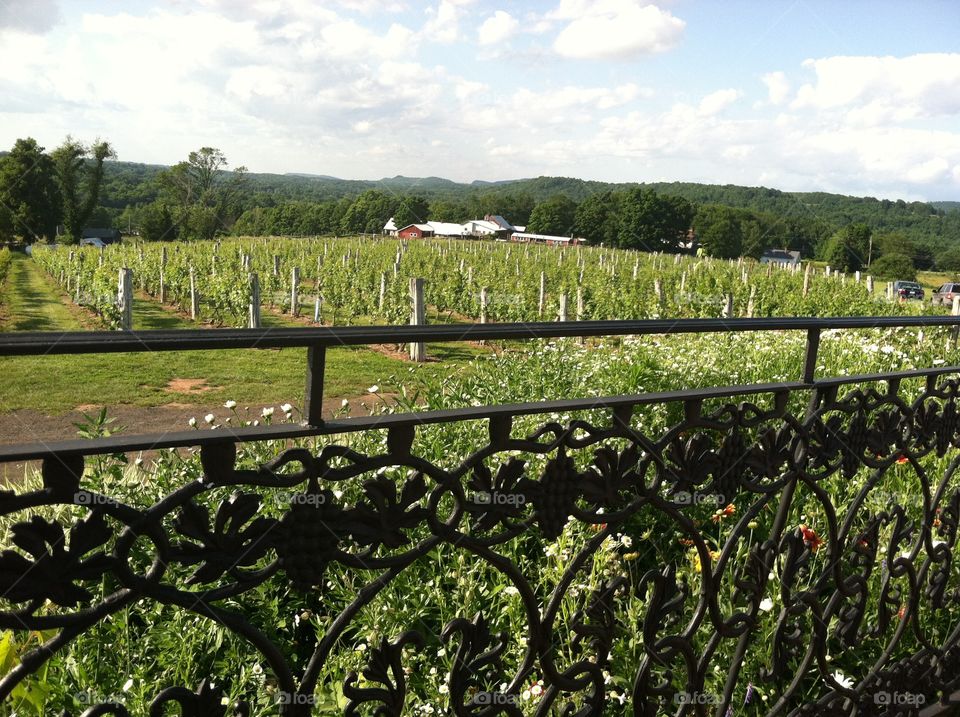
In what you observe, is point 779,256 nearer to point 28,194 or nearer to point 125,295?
point 28,194

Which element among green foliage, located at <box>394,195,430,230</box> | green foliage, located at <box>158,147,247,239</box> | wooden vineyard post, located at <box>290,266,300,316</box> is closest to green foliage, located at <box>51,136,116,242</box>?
green foliage, located at <box>158,147,247,239</box>

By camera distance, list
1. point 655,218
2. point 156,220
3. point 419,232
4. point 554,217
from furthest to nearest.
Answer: point 419,232 < point 554,217 < point 655,218 < point 156,220

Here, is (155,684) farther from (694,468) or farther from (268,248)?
(268,248)

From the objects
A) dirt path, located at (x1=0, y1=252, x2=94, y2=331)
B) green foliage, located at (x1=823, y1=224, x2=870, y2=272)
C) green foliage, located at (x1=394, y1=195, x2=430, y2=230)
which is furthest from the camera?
green foliage, located at (x1=823, y1=224, x2=870, y2=272)

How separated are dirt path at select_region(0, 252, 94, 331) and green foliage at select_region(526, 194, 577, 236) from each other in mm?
23072

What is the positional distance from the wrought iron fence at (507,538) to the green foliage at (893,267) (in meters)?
40.0

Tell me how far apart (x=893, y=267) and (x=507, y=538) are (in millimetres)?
42249

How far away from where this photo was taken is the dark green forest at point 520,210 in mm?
18469

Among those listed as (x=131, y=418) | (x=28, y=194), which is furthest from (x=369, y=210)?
(x=131, y=418)

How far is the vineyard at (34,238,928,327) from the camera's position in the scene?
55.9ft

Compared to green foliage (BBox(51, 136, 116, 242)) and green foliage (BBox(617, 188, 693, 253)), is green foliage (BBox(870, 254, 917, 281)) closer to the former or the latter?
green foliage (BBox(617, 188, 693, 253))

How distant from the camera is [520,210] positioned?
132 feet

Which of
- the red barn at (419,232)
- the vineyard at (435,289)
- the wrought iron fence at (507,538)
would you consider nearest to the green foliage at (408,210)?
the vineyard at (435,289)

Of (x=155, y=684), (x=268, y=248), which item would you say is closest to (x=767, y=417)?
(x=155, y=684)
